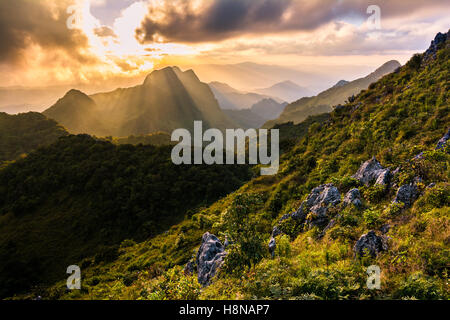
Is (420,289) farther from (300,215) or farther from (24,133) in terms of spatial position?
(24,133)

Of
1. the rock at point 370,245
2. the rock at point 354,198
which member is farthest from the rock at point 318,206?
the rock at point 370,245

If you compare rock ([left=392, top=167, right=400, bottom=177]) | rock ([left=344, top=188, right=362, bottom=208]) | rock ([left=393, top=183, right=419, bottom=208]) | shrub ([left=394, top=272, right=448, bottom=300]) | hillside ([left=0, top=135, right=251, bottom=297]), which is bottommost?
hillside ([left=0, top=135, right=251, bottom=297])

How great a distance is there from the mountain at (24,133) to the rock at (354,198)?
502ft

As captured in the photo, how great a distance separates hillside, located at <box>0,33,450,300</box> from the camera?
23.9 ft

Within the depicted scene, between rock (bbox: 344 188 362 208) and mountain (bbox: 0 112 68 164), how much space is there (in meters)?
153

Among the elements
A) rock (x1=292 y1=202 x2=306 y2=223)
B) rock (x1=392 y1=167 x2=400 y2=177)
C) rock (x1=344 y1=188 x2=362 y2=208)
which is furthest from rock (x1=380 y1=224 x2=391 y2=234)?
rock (x1=292 y1=202 x2=306 y2=223)

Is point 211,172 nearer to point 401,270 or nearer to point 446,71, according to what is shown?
point 446,71

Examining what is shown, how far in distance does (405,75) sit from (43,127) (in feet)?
644

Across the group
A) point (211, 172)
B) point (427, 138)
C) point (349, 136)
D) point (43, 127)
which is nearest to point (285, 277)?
point (427, 138)

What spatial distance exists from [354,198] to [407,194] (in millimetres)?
2420

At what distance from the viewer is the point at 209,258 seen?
1367 centimetres

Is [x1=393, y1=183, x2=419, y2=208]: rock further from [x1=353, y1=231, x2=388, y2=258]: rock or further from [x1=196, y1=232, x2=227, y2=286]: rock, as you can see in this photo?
[x1=196, y1=232, x2=227, y2=286]: rock

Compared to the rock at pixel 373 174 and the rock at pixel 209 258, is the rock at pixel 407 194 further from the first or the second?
the rock at pixel 209 258

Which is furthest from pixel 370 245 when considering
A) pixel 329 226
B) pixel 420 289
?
pixel 329 226
